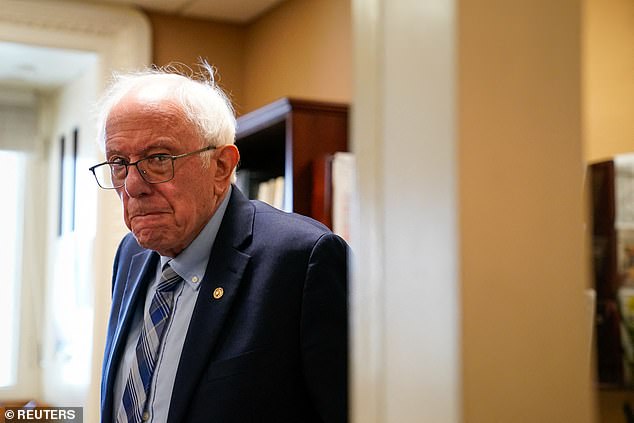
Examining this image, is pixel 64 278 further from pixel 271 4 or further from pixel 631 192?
pixel 631 192

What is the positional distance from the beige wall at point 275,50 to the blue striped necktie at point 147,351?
1.70 metres

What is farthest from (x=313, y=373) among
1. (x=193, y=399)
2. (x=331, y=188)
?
(x=331, y=188)

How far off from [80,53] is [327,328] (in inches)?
104

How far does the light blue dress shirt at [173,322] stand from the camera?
156cm

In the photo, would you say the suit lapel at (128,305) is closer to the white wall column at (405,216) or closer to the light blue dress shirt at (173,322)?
the light blue dress shirt at (173,322)

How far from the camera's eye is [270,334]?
1.52 metres

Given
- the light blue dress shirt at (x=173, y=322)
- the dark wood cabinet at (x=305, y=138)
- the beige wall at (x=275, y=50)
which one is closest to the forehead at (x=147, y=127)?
the light blue dress shirt at (x=173, y=322)

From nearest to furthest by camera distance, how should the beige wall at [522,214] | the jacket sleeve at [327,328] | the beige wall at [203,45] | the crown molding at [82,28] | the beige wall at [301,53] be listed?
the beige wall at [522,214]
the jacket sleeve at [327,328]
the beige wall at [301,53]
the crown molding at [82,28]
the beige wall at [203,45]

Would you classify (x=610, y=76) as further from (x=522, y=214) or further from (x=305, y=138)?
(x=305, y=138)

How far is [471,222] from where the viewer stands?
76 cm

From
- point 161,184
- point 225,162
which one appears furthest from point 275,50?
point 161,184

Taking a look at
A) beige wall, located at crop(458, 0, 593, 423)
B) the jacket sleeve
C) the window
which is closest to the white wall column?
beige wall, located at crop(458, 0, 593, 423)

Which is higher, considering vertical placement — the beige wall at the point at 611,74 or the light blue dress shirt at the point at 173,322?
the beige wall at the point at 611,74

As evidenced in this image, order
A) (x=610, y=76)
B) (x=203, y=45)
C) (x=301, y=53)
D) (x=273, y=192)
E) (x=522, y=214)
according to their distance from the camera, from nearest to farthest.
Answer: (x=522, y=214)
(x=610, y=76)
(x=273, y=192)
(x=301, y=53)
(x=203, y=45)
